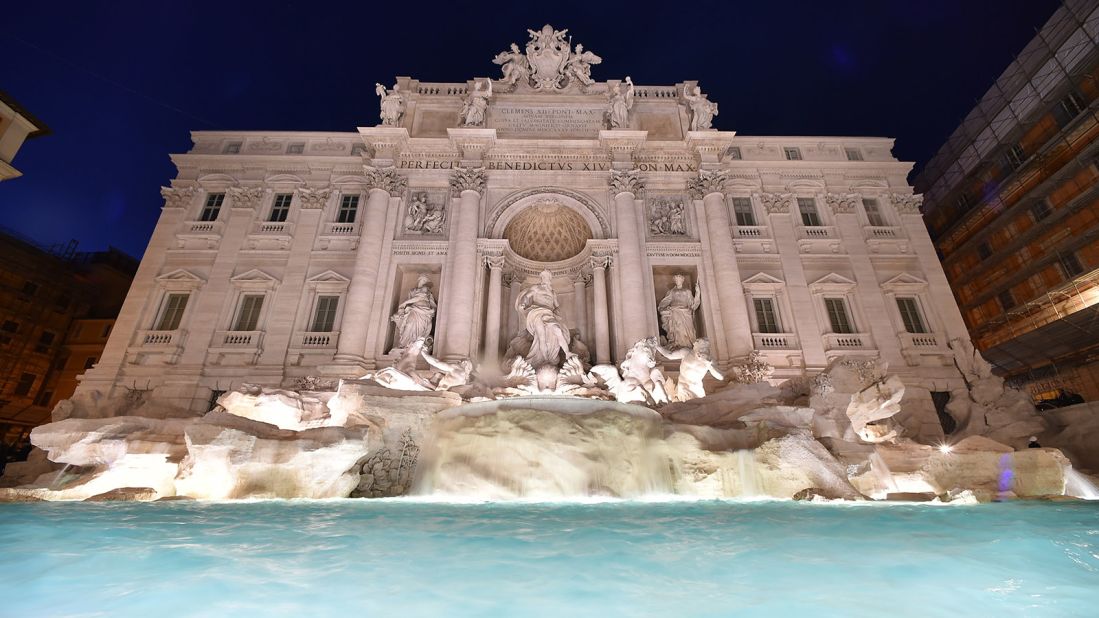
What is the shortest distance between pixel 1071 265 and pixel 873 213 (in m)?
9.01

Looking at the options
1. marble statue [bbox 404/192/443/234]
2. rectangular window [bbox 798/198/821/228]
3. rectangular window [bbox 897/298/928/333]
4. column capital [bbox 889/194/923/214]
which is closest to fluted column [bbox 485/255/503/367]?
marble statue [bbox 404/192/443/234]

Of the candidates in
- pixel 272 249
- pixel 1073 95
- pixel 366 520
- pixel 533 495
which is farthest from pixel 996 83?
pixel 272 249

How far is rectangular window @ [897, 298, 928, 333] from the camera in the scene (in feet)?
58.4

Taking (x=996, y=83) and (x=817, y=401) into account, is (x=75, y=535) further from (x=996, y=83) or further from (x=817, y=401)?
(x=996, y=83)

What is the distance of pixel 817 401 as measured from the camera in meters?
9.58

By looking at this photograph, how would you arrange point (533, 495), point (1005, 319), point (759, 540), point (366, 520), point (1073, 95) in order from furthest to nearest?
point (1005, 319)
point (1073, 95)
point (533, 495)
point (366, 520)
point (759, 540)

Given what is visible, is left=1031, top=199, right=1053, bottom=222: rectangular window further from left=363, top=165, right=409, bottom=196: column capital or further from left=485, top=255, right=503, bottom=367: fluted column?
left=363, top=165, right=409, bottom=196: column capital

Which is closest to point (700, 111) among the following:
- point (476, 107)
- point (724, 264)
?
point (724, 264)

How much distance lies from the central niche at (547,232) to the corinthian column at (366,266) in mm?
4970

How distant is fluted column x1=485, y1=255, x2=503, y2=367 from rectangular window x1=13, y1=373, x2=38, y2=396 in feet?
96.5

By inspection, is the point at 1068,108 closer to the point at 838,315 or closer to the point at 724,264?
the point at 838,315

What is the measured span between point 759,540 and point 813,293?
1698 cm

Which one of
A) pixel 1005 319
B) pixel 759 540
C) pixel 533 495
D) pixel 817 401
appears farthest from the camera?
pixel 1005 319

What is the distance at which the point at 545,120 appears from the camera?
20.7m
